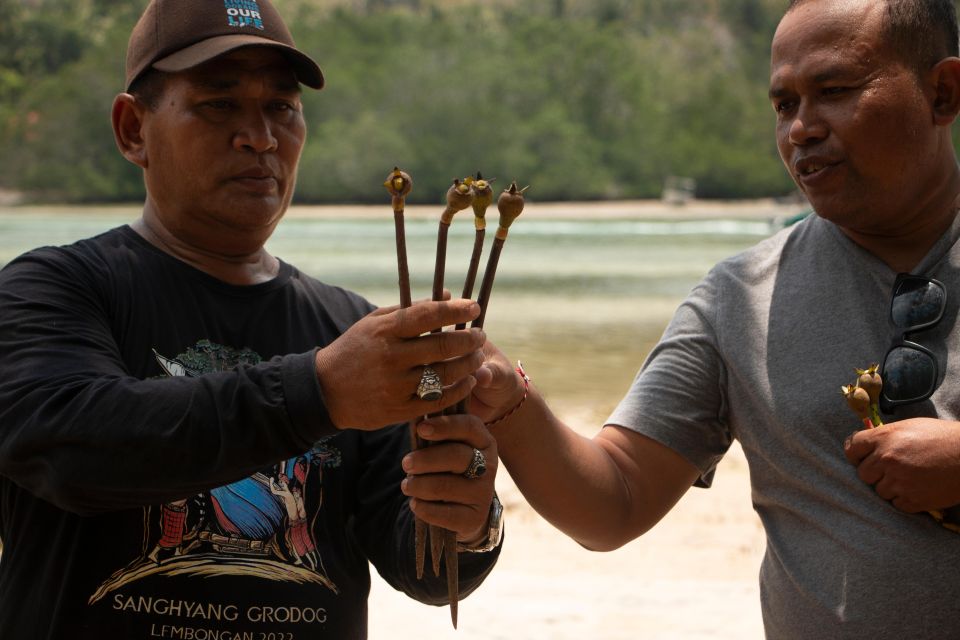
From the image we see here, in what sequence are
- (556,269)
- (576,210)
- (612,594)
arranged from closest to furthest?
(612,594), (556,269), (576,210)

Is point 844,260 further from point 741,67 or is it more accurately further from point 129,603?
point 741,67

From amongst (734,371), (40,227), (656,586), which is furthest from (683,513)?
(40,227)

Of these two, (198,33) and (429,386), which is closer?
(429,386)

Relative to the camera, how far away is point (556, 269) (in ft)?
96.4

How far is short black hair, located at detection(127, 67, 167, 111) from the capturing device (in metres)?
1.97

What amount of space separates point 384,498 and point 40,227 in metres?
45.5

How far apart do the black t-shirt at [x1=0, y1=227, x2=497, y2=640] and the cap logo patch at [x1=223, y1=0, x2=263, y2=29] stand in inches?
15.6

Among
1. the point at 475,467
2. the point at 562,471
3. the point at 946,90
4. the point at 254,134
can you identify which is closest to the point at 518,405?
the point at 562,471

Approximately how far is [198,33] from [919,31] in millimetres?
1208

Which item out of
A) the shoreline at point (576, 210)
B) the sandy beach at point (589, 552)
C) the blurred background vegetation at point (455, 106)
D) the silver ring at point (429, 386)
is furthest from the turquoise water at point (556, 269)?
the silver ring at point (429, 386)

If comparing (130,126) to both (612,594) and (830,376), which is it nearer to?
(830,376)

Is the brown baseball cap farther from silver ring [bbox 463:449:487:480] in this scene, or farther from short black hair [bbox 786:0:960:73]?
short black hair [bbox 786:0:960:73]

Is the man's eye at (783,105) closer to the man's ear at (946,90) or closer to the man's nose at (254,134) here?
the man's ear at (946,90)

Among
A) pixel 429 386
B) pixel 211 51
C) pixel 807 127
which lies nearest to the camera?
pixel 429 386
